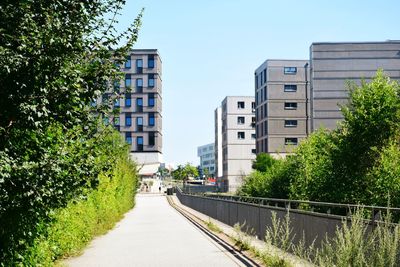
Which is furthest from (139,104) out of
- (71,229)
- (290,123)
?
(71,229)

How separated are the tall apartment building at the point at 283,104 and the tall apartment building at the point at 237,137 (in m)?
23.8

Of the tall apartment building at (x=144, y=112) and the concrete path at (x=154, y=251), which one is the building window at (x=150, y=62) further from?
the concrete path at (x=154, y=251)

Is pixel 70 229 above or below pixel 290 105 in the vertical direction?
below

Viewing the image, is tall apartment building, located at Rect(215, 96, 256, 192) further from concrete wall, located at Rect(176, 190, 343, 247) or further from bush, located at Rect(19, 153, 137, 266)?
bush, located at Rect(19, 153, 137, 266)

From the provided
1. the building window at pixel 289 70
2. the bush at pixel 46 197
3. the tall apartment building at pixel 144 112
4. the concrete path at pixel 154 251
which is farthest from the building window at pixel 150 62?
the bush at pixel 46 197

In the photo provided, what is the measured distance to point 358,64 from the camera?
69.6 meters

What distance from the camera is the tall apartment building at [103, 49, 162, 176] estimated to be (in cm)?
10356

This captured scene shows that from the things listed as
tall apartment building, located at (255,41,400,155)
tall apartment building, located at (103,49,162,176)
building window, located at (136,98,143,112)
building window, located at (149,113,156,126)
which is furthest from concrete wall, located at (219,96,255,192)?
tall apartment building, located at (255,41,400,155)

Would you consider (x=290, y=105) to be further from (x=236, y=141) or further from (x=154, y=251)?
(x=154, y=251)

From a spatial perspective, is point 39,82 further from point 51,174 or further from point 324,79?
point 324,79

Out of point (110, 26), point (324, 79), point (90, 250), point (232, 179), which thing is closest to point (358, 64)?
point (324, 79)

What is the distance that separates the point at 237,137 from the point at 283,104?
1218 inches

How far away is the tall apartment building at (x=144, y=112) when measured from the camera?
104 meters

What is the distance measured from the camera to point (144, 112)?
105 metres
